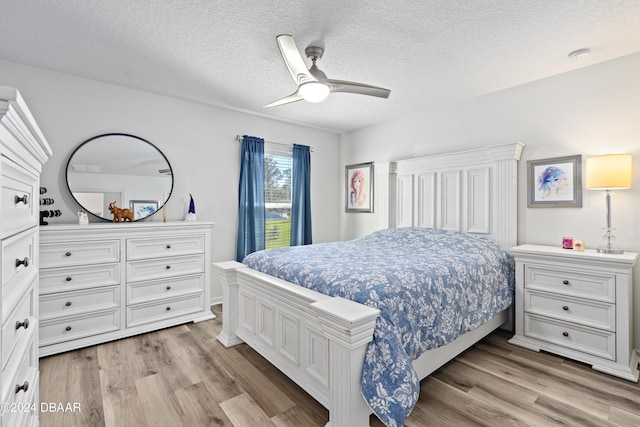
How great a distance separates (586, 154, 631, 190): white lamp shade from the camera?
93.4 inches

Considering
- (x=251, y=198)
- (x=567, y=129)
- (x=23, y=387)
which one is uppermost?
(x=567, y=129)

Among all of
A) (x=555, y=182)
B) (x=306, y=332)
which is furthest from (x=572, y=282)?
(x=306, y=332)

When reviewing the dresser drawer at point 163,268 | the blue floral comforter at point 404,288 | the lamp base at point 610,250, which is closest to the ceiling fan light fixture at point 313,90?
the blue floral comforter at point 404,288

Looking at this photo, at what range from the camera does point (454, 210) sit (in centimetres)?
358

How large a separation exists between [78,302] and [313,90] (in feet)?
8.73

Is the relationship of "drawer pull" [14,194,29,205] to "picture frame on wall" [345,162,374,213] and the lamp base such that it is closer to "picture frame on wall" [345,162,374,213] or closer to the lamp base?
the lamp base

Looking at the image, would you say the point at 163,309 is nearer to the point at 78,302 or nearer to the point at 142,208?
the point at 78,302

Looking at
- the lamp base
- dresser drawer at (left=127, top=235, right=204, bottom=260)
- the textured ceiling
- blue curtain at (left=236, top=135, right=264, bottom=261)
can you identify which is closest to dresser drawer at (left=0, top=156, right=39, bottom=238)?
the textured ceiling

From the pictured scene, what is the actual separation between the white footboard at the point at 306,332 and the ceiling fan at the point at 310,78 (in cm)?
140

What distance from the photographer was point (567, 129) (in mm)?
2873

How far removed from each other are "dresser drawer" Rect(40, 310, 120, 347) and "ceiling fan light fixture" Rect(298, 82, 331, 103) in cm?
255

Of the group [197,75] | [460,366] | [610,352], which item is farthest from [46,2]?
[610,352]

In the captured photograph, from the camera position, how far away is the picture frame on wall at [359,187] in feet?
15.5

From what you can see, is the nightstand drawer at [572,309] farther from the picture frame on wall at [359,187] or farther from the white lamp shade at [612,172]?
the picture frame on wall at [359,187]
